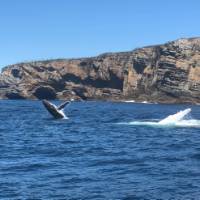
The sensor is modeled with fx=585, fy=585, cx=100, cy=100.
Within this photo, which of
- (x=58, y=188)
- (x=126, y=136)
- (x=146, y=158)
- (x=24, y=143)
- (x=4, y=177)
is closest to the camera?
(x=58, y=188)

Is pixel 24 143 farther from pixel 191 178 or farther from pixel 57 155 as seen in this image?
pixel 191 178

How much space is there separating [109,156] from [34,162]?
542 centimetres

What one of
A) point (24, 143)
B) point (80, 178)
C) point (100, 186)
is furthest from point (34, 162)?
point (24, 143)

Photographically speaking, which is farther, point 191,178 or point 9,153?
point 9,153

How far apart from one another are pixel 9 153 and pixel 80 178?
1101 centimetres

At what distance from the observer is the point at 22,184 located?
27.6m

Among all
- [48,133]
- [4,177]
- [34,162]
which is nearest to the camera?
[4,177]

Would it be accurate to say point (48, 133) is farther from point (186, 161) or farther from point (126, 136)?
point (186, 161)

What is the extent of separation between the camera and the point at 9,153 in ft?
128

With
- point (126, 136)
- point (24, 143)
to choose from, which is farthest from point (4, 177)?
point (126, 136)

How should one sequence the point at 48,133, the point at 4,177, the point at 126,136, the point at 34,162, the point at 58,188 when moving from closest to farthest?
1. the point at 58,188
2. the point at 4,177
3. the point at 34,162
4. the point at 126,136
5. the point at 48,133

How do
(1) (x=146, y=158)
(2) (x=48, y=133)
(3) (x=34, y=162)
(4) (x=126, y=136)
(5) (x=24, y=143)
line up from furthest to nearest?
(2) (x=48, y=133) → (4) (x=126, y=136) → (5) (x=24, y=143) → (1) (x=146, y=158) → (3) (x=34, y=162)

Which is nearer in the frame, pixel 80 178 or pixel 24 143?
pixel 80 178

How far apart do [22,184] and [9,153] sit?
38.5ft
